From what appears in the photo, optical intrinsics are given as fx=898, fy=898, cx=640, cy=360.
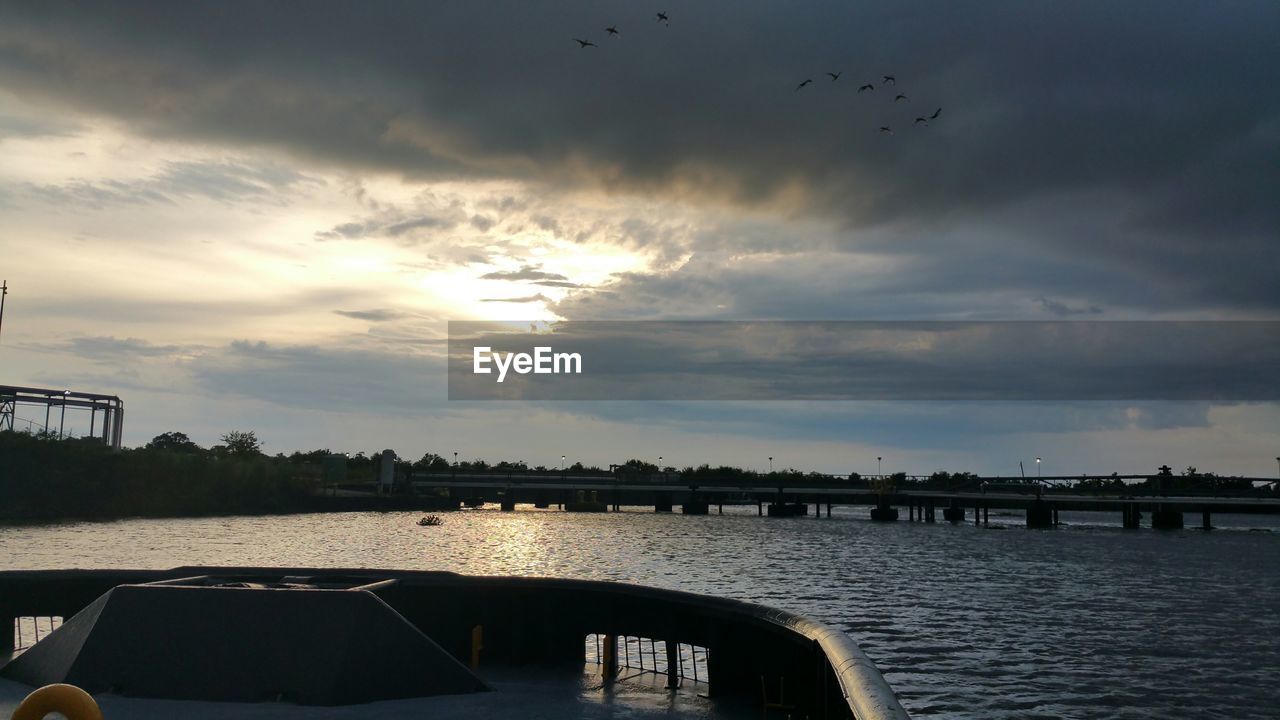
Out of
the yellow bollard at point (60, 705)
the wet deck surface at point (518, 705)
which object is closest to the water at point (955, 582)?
the wet deck surface at point (518, 705)

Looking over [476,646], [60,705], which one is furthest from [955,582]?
[60,705]

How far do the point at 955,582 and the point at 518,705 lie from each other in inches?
2927

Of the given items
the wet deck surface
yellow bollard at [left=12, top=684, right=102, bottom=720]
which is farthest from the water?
yellow bollard at [left=12, top=684, right=102, bottom=720]

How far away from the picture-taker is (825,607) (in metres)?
59.0

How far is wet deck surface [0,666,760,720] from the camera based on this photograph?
10922mm

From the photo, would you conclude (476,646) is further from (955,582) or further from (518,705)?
(955,582)

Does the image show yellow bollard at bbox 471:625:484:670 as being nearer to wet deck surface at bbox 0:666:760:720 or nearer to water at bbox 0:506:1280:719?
wet deck surface at bbox 0:666:760:720

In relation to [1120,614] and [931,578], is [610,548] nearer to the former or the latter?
[931,578]

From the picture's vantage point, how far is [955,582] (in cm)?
7888

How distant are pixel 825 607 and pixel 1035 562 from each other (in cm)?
5728

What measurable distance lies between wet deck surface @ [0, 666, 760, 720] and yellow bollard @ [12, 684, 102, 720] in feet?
12.0

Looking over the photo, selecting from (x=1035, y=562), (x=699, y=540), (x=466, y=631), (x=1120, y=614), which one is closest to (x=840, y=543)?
(x=699, y=540)

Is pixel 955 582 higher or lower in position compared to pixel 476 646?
lower

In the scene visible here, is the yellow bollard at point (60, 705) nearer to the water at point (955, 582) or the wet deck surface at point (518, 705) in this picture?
the wet deck surface at point (518, 705)
